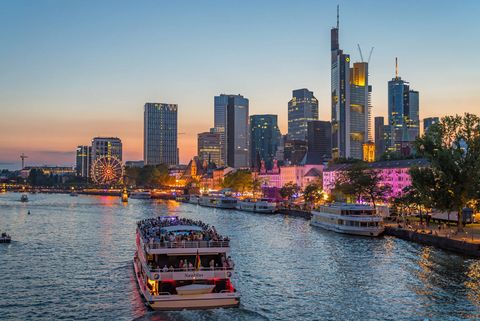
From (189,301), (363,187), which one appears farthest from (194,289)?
(363,187)

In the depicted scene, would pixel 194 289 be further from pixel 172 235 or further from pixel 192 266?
pixel 172 235

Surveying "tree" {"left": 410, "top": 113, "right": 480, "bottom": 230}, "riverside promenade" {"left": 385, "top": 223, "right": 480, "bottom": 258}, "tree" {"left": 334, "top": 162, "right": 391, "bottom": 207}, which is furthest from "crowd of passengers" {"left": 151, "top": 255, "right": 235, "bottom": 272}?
"tree" {"left": 334, "top": 162, "right": 391, "bottom": 207}

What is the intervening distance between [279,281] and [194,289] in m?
16.3

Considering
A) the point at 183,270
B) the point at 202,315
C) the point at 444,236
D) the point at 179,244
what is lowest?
the point at 202,315

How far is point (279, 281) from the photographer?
57.0 meters

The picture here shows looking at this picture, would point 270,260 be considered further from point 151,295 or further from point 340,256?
point 151,295

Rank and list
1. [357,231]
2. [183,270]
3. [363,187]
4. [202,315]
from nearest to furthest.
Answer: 1. [202,315]
2. [183,270]
3. [357,231]
4. [363,187]

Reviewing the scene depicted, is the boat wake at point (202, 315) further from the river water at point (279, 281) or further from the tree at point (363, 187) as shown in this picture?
the tree at point (363, 187)

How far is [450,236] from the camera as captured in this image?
266ft

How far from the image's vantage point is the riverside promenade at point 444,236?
7206cm

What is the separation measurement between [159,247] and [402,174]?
13993 centimetres

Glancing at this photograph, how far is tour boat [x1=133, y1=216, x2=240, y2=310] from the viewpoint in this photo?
4216cm

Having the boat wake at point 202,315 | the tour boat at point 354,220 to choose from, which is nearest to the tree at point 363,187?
the tour boat at point 354,220

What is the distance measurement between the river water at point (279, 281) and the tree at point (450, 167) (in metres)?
9.60
